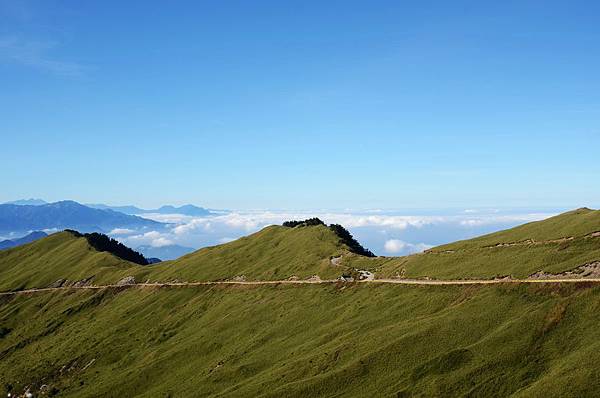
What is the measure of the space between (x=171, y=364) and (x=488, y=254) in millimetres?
71331

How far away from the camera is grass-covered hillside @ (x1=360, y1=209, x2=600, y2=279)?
77375 mm

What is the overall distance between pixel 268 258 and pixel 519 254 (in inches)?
3380

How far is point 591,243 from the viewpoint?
7869 cm

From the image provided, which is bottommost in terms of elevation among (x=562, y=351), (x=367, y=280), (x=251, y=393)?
(x=251, y=393)

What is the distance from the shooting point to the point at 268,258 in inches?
6093

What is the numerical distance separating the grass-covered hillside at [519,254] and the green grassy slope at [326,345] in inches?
247

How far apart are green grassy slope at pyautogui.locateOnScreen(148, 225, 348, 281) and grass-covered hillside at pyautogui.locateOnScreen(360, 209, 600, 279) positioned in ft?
84.3

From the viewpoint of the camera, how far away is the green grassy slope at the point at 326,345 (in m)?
57.7

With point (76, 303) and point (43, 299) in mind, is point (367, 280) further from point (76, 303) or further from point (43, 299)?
point (43, 299)

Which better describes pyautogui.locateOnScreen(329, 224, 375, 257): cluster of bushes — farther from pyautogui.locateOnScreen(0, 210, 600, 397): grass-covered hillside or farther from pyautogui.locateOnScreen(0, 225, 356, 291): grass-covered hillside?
pyautogui.locateOnScreen(0, 210, 600, 397): grass-covered hillside

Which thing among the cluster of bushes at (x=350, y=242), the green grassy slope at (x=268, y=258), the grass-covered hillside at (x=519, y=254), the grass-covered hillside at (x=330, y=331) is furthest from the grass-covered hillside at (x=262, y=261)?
the grass-covered hillside at (x=519, y=254)

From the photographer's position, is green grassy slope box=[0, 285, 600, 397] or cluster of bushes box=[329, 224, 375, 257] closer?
green grassy slope box=[0, 285, 600, 397]

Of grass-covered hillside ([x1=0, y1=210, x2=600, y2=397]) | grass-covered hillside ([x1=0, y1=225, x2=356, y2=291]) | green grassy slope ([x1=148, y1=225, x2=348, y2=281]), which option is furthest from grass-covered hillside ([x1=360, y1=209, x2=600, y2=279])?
green grassy slope ([x1=148, y1=225, x2=348, y2=281])

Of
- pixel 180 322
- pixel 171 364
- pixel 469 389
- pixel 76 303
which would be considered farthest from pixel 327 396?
pixel 76 303
